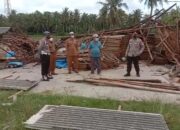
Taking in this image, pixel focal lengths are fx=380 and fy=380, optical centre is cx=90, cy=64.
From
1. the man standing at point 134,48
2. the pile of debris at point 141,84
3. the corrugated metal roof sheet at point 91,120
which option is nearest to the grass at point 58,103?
the corrugated metal roof sheet at point 91,120

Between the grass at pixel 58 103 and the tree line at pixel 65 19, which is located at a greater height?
the tree line at pixel 65 19

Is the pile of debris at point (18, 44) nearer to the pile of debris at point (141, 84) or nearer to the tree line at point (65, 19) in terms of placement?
the pile of debris at point (141, 84)

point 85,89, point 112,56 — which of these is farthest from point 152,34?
point 85,89

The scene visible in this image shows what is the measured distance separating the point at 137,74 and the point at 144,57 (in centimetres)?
663

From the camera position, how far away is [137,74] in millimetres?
A: 15172

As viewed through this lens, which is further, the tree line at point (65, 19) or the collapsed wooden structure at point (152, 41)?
the tree line at point (65, 19)

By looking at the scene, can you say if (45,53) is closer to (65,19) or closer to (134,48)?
(134,48)

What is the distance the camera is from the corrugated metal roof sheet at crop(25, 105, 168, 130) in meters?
7.17

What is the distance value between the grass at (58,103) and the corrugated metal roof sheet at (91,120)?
299 mm

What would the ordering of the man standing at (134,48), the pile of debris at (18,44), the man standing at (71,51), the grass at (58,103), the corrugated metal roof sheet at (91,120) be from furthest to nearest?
the pile of debris at (18,44) → the man standing at (71,51) → the man standing at (134,48) → the grass at (58,103) → the corrugated metal roof sheet at (91,120)

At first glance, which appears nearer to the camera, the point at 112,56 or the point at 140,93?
the point at 140,93

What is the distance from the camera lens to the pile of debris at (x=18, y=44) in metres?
20.1

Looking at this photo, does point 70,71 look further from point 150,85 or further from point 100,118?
point 100,118

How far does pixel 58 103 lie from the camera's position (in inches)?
370
